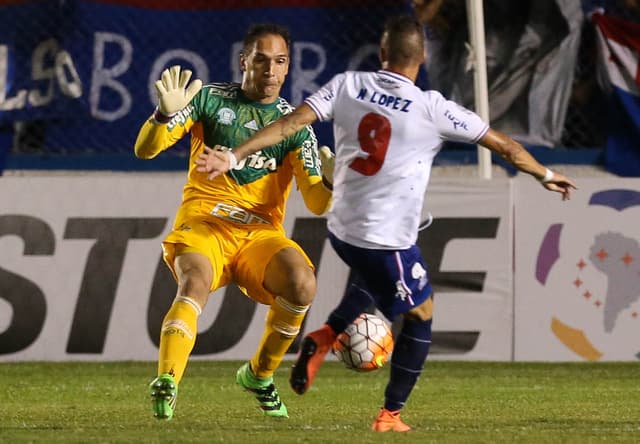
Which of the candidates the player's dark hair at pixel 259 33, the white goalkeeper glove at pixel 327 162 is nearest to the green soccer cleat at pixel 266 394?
the white goalkeeper glove at pixel 327 162

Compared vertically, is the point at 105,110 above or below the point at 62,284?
above

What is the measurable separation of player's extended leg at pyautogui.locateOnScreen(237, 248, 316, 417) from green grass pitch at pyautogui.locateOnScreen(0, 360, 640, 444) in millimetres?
146

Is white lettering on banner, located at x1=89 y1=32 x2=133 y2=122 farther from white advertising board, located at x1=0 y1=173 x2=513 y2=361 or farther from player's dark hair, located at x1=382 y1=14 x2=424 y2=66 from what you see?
player's dark hair, located at x1=382 y1=14 x2=424 y2=66

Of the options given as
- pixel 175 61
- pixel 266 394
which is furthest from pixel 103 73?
pixel 266 394

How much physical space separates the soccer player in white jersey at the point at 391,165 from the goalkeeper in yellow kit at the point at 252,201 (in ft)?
2.41

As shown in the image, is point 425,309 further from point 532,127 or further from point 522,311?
point 532,127

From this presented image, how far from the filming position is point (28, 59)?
37.1 feet

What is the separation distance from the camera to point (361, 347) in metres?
6.54

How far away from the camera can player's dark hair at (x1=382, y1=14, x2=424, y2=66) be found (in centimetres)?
604

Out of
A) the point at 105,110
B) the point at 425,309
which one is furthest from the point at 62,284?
the point at 425,309

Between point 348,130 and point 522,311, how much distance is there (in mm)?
4651

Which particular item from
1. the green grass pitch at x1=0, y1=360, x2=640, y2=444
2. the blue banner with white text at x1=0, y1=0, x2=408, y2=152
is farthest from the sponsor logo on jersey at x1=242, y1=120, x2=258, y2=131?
the blue banner with white text at x1=0, y1=0, x2=408, y2=152

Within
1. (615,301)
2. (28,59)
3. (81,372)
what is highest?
(28,59)

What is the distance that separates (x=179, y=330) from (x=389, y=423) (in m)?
1.00
